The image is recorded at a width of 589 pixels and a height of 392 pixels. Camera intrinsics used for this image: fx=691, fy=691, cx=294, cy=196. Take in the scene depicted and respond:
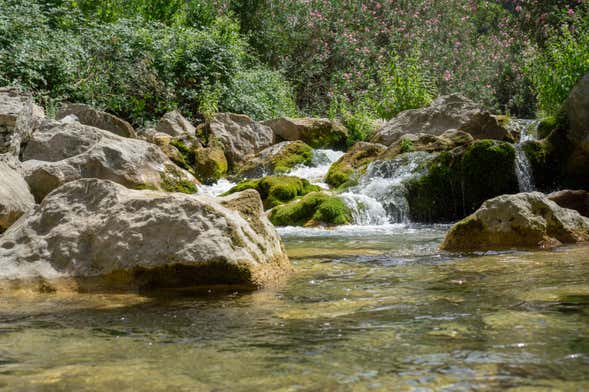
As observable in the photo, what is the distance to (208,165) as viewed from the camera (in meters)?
14.5

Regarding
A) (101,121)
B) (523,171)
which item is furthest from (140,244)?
(101,121)

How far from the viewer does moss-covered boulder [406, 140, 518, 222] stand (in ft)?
38.4

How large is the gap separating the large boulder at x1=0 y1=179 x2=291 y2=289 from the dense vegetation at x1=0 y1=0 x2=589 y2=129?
10.8 metres

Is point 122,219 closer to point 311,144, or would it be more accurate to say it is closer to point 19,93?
point 19,93

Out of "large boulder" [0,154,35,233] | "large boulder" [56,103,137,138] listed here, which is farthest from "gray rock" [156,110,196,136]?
"large boulder" [0,154,35,233]

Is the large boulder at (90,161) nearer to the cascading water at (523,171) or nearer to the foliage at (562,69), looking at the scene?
the cascading water at (523,171)

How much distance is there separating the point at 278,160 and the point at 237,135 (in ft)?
5.33

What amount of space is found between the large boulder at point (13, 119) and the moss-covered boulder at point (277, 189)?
398 cm

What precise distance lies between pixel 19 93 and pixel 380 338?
25.1 ft

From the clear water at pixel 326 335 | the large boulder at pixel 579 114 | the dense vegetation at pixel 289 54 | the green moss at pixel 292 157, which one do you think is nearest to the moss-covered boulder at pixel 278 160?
the green moss at pixel 292 157

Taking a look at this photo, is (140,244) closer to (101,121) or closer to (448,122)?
(101,121)

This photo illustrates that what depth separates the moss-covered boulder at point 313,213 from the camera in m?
10.9

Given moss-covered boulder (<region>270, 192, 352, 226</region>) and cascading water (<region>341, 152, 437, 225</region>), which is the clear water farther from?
cascading water (<region>341, 152, 437, 225</region>)

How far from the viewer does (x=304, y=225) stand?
10805 millimetres
